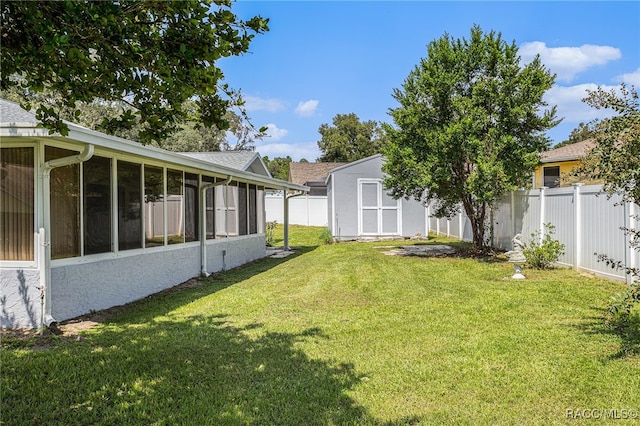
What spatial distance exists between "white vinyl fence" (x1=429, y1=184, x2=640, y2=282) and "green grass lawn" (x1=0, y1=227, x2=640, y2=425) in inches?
26.3

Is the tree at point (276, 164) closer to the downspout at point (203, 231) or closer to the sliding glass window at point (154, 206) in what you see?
the downspout at point (203, 231)

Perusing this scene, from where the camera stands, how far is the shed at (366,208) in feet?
59.7

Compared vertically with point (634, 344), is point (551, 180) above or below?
above

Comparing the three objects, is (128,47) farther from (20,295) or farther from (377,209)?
(377,209)

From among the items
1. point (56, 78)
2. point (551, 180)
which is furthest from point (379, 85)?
point (56, 78)

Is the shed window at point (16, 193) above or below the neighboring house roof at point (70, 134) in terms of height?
below

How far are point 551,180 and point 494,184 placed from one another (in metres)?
12.2

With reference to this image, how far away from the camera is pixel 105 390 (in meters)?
3.49

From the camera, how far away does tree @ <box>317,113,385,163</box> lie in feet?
152

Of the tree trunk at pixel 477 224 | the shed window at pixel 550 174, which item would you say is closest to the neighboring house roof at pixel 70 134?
the tree trunk at pixel 477 224

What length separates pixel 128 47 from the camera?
2.74 metres

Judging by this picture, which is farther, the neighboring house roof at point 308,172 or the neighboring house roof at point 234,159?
the neighboring house roof at point 308,172

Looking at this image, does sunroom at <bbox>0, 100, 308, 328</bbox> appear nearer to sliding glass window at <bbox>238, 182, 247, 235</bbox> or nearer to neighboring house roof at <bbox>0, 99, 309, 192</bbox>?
neighboring house roof at <bbox>0, 99, 309, 192</bbox>

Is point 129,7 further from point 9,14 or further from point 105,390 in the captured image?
point 105,390
